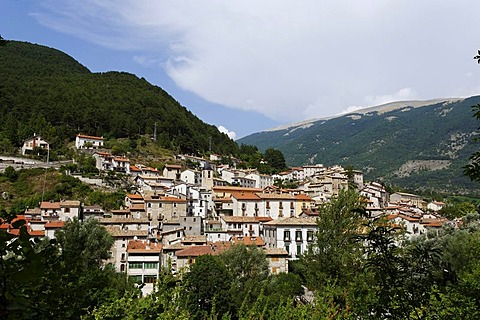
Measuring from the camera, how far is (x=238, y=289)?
84.7 ft

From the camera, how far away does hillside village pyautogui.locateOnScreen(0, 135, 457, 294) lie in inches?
1324

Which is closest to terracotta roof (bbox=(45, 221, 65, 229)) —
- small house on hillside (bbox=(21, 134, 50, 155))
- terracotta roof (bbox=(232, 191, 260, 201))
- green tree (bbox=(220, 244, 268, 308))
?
green tree (bbox=(220, 244, 268, 308))

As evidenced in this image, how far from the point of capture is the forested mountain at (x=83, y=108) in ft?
257

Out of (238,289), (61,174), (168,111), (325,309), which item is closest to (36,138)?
(61,174)

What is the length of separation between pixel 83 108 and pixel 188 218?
60.5 m

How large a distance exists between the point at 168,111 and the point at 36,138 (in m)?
48.2

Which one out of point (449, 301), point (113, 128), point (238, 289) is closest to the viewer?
point (449, 301)

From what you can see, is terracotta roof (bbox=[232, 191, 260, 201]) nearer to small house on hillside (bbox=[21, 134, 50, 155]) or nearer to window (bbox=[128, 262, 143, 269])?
window (bbox=[128, 262, 143, 269])

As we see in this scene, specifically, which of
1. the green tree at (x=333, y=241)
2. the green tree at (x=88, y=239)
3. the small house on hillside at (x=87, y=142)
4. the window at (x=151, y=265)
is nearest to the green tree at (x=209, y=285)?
the green tree at (x=333, y=241)

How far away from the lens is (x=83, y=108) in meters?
93.6

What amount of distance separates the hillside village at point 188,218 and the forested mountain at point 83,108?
12219 mm

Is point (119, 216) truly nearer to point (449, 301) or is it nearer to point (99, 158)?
point (99, 158)

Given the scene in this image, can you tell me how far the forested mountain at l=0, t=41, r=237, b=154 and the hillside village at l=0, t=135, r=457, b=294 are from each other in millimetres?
12219

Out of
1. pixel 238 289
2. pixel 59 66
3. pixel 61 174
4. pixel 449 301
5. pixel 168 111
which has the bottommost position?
pixel 238 289
